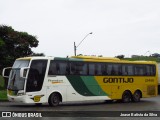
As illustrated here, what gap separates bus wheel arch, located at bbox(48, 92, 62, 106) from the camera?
26.5 m

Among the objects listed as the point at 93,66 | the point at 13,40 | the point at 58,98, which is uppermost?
the point at 13,40

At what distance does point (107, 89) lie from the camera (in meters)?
30.6

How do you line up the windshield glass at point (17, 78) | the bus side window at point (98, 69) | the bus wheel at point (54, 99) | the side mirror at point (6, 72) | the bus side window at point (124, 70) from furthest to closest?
the bus side window at point (124, 70) < the bus side window at point (98, 69) < the side mirror at point (6, 72) < the bus wheel at point (54, 99) < the windshield glass at point (17, 78)

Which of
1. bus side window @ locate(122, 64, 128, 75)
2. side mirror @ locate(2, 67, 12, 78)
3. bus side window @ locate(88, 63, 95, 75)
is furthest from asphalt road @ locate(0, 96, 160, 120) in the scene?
bus side window @ locate(122, 64, 128, 75)

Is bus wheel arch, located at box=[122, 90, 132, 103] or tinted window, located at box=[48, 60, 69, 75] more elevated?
tinted window, located at box=[48, 60, 69, 75]

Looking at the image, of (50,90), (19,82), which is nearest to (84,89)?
(50,90)

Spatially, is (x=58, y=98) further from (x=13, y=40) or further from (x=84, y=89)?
(x=13, y=40)

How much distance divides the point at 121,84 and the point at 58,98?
20.2ft

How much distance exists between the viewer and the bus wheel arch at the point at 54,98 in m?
26.5

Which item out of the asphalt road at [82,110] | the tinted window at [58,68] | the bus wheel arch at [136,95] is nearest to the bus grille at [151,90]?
the bus wheel arch at [136,95]

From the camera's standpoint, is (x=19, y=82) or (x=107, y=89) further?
(x=107, y=89)

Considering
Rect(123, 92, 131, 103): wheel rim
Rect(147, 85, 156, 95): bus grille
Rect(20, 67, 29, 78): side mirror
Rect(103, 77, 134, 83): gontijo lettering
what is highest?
Rect(20, 67, 29, 78): side mirror

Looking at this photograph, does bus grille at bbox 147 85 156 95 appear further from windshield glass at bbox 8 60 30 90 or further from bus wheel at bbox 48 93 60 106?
windshield glass at bbox 8 60 30 90

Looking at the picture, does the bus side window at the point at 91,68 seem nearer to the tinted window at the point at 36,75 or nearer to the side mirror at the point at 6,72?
the tinted window at the point at 36,75
